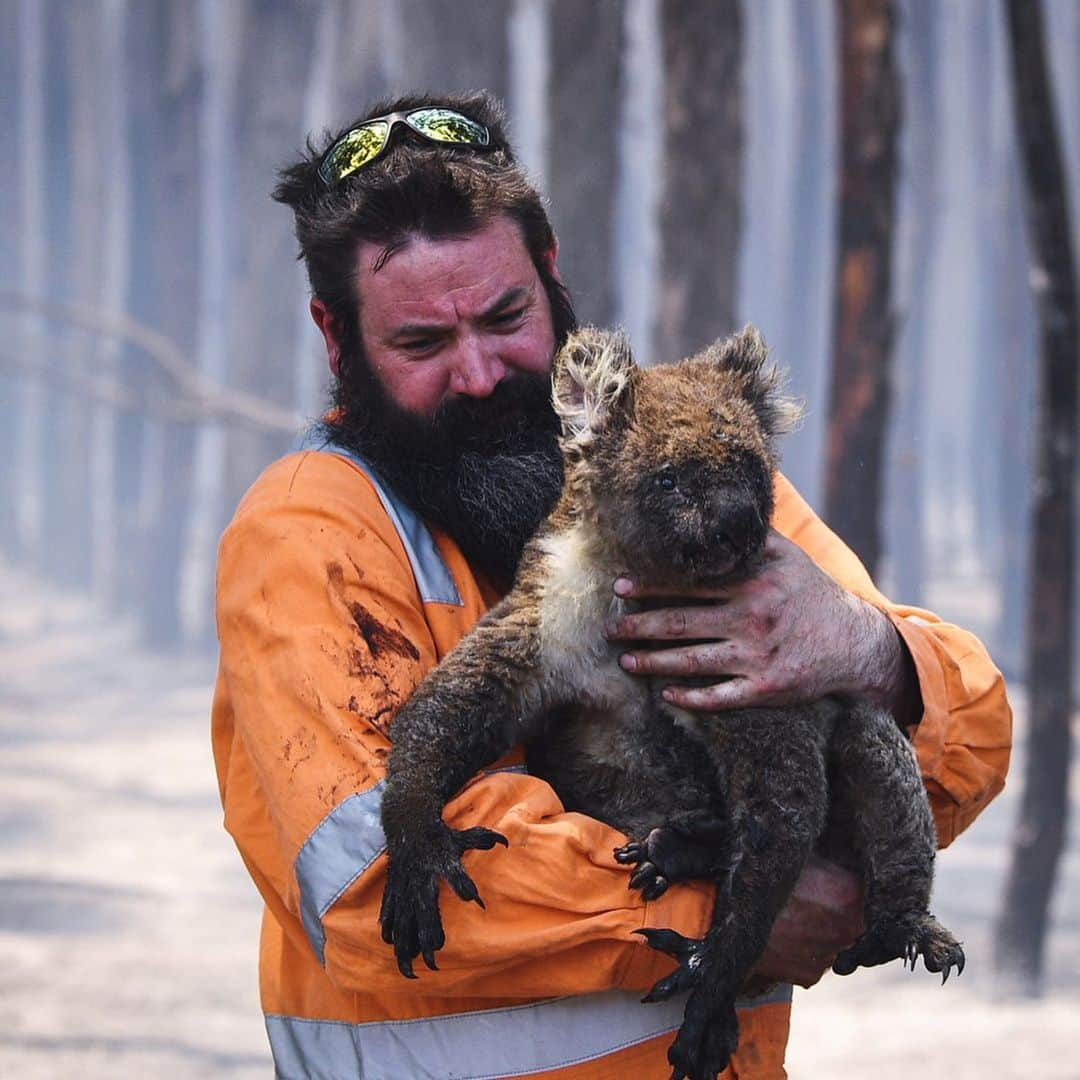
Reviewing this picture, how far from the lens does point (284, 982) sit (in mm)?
2023

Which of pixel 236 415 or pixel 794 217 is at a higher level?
pixel 794 217

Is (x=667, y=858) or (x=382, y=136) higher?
(x=382, y=136)

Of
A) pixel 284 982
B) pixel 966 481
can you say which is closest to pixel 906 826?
pixel 284 982

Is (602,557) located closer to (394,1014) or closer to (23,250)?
(394,1014)

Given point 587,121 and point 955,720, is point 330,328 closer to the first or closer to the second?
point 955,720

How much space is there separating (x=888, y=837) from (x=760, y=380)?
0.68m

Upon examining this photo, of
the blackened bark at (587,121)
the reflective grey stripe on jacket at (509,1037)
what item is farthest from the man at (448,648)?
the blackened bark at (587,121)

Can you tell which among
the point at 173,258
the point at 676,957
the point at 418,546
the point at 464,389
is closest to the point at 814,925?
the point at 676,957

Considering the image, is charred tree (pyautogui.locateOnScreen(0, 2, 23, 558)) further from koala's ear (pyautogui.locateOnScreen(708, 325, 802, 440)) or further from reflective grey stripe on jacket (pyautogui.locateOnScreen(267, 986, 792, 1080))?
reflective grey stripe on jacket (pyautogui.locateOnScreen(267, 986, 792, 1080))

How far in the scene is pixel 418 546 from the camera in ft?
6.68

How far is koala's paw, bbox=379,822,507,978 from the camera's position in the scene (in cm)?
167

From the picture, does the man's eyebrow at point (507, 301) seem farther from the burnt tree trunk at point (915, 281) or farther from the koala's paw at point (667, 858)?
the burnt tree trunk at point (915, 281)

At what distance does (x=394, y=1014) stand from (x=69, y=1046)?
527 centimetres

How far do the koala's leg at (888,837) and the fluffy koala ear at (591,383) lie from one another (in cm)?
54
